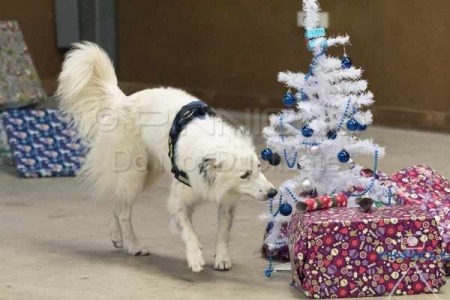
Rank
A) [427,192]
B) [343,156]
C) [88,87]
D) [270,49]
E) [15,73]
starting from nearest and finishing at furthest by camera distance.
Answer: [343,156]
[427,192]
[88,87]
[15,73]
[270,49]

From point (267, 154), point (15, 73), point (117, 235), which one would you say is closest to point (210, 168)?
point (267, 154)

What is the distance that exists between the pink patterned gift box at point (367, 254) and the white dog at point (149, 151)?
0.37 metres

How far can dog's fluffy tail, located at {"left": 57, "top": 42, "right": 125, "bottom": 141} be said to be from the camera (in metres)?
5.11

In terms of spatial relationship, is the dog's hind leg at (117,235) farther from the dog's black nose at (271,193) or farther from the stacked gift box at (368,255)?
the stacked gift box at (368,255)

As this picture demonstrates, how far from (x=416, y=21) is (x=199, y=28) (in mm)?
2693

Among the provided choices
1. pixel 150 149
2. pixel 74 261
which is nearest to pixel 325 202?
pixel 150 149

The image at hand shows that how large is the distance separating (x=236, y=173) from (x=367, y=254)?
2.30 feet

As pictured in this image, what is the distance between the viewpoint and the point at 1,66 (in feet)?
28.8

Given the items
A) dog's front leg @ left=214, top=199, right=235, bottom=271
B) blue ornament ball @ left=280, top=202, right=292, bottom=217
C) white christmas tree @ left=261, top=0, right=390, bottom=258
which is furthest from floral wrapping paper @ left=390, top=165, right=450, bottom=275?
dog's front leg @ left=214, top=199, right=235, bottom=271

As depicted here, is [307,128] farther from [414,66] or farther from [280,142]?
[414,66]

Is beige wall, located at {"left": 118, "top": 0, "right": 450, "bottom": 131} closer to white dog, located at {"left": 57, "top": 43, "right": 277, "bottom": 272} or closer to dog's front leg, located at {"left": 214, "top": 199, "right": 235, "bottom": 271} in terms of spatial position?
white dog, located at {"left": 57, "top": 43, "right": 277, "bottom": 272}

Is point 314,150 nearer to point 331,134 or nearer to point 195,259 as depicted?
point 331,134

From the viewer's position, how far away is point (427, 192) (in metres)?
4.71

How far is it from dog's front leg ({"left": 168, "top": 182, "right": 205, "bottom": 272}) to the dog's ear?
0.82ft
